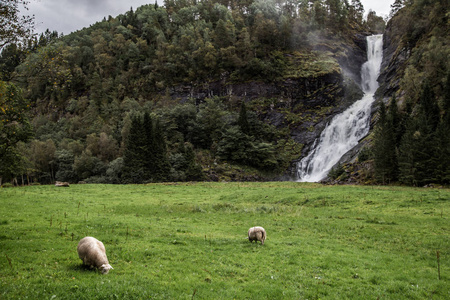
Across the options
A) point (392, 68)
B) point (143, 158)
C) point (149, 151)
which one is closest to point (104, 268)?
point (143, 158)

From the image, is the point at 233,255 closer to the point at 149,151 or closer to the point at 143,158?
the point at 143,158

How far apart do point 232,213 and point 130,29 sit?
133595 mm

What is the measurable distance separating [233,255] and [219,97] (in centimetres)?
8768

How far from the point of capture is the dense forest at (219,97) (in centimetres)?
4759

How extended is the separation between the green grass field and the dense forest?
24023 mm

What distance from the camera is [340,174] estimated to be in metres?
53.5

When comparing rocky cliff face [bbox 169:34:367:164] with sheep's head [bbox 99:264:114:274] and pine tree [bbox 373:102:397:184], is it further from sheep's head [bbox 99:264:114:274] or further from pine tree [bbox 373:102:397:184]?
sheep's head [bbox 99:264:114:274]

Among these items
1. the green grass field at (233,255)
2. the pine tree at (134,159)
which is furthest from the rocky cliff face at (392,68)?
the pine tree at (134,159)

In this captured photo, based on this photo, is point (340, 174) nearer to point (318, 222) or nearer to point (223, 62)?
point (318, 222)

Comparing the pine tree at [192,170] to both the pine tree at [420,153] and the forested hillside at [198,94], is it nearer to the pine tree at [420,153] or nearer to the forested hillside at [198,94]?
the forested hillside at [198,94]

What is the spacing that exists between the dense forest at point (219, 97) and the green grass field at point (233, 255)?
24.0 m

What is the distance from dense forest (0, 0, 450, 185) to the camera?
47.6 meters

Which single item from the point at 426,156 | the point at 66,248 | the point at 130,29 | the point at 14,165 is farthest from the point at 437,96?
the point at 130,29

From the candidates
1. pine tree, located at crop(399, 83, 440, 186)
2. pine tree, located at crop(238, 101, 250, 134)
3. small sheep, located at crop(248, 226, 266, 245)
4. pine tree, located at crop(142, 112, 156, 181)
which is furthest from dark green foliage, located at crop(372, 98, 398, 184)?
pine tree, located at crop(142, 112, 156, 181)
